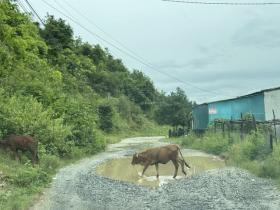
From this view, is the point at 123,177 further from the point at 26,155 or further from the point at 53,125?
the point at 53,125

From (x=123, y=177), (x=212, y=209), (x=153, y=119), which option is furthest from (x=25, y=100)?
(x=153, y=119)

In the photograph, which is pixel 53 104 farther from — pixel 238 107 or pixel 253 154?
pixel 238 107

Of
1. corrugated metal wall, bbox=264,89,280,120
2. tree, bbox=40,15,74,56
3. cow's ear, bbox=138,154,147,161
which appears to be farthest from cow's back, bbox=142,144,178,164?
tree, bbox=40,15,74,56

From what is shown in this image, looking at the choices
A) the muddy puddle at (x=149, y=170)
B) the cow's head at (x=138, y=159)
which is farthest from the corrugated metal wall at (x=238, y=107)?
the cow's head at (x=138, y=159)

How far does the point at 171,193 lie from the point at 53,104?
16.3 m

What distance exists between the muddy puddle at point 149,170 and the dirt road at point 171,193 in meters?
0.91

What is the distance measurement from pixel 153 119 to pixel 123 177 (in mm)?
68258

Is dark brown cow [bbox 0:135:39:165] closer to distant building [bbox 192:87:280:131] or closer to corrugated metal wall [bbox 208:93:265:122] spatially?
distant building [bbox 192:87:280:131]

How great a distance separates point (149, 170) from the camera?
22.9 m

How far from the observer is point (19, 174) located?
1686cm

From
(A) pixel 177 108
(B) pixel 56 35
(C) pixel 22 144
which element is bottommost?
(C) pixel 22 144

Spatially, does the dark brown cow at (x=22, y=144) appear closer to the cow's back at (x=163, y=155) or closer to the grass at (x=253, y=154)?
the cow's back at (x=163, y=155)

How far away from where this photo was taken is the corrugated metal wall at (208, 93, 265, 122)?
114 feet

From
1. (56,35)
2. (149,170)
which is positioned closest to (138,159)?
(149,170)
